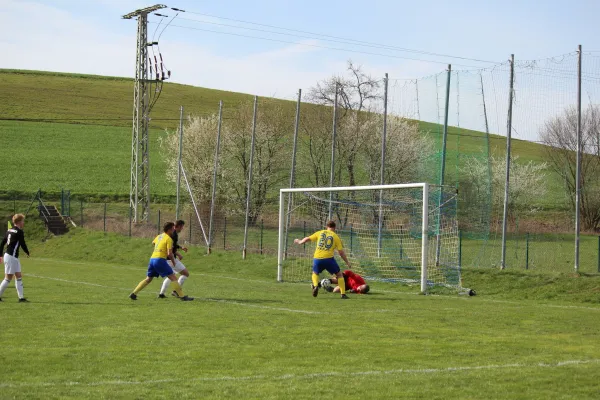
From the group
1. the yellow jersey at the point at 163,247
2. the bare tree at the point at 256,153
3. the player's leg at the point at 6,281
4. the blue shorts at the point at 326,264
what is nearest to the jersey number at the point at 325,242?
the blue shorts at the point at 326,264

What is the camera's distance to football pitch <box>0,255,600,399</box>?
884 centimetres

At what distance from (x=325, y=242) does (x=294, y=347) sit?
8.49 m

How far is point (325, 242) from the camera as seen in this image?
2006 centimetres

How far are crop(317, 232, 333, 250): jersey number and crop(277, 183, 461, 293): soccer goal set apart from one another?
→ 308 cm

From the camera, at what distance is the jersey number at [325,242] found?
20031 mm

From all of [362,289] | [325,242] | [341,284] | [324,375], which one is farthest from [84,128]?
[324,375]

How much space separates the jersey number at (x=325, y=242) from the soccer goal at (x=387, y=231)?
3.08 meters

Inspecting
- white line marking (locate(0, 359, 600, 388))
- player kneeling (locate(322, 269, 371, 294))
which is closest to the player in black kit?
player kneeling (locate(322, 269, 371, 294))

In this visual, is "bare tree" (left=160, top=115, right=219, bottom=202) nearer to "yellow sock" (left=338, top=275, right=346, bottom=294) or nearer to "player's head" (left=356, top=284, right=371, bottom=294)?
"player's head" (left=356, top=284, right=371, bottom=294)

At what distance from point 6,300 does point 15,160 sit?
5297 cm

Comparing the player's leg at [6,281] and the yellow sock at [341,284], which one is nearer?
the player's leg at [6,281]

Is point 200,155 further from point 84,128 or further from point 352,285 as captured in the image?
point 352,285

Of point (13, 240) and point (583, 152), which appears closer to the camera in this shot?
point (13, 240)

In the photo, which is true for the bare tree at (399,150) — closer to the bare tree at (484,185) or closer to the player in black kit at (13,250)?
the bare tree at (484,185)
